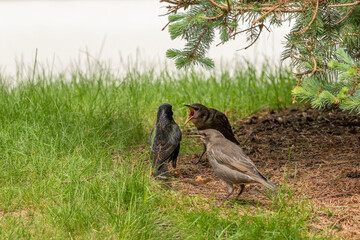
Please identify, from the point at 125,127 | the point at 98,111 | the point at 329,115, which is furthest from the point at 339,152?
the point at 98,111

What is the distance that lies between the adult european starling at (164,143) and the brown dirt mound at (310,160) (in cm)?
27

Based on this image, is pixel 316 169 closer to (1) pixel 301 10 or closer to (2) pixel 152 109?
(1) pixel 301 10

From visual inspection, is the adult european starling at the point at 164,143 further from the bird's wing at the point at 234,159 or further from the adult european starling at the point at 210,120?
the adult european starling at the point at 210,120

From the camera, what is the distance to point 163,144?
5598 mm

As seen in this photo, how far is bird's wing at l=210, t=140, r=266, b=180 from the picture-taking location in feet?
15.6

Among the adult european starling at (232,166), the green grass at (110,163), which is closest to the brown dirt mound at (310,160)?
the adult european starling at (232,166)

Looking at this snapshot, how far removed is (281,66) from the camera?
8531mm

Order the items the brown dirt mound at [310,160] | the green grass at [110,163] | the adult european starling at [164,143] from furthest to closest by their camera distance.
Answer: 1. the adult european starling at [164,143]
2. the brown dirt mound at [310,160]
3. the green grass at [110,163]

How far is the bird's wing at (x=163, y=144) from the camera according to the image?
546cm

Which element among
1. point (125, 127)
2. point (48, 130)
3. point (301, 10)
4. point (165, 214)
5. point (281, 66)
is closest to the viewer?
point (165, 214)

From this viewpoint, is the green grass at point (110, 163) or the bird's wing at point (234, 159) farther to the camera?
the bird's wing at point (234, 159)

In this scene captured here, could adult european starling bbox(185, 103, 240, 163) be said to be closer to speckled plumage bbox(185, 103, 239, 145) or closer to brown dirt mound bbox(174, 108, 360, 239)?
speckled plumage bbox(185, 103, 239, 145)

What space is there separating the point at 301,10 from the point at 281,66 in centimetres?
369

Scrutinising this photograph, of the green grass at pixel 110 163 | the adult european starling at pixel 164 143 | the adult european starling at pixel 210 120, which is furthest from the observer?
the adult european starling at pixel 210 120
